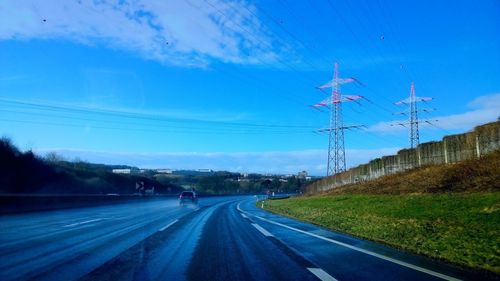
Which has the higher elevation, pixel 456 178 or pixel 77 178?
pixel 77 178

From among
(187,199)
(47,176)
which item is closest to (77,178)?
(47,176)

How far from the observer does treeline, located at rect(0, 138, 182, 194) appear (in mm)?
58562

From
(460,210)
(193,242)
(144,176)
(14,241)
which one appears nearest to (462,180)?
(460,210)

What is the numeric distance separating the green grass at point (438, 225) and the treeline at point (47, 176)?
4552cm

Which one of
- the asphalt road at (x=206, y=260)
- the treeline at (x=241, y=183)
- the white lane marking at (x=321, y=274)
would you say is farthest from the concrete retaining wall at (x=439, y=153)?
the treeline at (x=241, y=183)

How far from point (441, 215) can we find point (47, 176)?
200ft

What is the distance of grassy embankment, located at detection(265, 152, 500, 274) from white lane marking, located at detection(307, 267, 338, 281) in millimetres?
3208

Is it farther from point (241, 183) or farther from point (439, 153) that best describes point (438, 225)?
point (241, 183)

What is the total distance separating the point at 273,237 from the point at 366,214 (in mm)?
8203

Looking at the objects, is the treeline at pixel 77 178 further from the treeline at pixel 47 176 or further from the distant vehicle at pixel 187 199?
the distant vehicle at pixel 187 199

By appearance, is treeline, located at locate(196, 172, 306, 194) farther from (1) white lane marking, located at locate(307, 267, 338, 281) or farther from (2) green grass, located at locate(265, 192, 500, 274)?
(1) white lane marking, located at locate(307, 267, 338, 281)

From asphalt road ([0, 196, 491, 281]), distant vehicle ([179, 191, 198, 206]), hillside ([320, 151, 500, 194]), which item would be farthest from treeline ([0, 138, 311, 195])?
asphalt road ([0, 196, 491, 281])

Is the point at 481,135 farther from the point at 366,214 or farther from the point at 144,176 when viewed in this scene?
the point at 144,176

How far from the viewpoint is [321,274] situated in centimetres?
927
